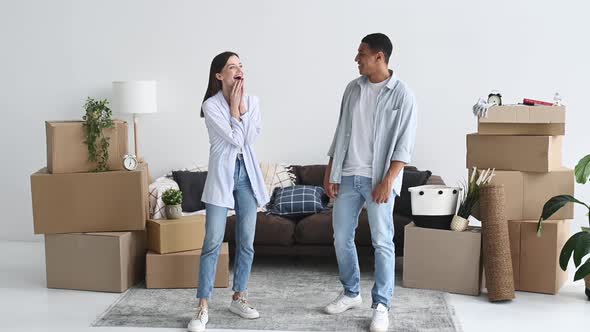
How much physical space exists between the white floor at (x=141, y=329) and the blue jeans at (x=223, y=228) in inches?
16.6

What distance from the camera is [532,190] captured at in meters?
4.81

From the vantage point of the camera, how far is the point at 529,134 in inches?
189

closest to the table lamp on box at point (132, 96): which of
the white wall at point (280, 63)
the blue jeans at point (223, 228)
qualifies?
the white wall at point (280, 63)

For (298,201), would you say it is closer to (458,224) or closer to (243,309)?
(458,224)

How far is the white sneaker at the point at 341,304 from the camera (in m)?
4.34

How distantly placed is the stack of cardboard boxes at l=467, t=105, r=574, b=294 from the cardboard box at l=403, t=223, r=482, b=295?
0.25 meters

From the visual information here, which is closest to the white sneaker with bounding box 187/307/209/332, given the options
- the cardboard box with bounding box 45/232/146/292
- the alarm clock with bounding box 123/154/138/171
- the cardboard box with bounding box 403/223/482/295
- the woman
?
the woman

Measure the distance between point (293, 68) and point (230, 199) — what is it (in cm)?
229

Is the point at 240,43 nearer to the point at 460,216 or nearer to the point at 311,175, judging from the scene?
the point at 311,175

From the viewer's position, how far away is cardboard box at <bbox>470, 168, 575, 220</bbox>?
15.7 ft

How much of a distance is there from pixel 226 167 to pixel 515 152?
1.80 meters

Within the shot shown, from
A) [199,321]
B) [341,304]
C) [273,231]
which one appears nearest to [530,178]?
[341,304]

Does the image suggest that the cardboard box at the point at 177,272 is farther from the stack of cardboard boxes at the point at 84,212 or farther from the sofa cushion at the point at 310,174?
the sofa cushion at the point at 310,174

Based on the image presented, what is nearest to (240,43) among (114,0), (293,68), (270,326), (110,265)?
(293,68)
